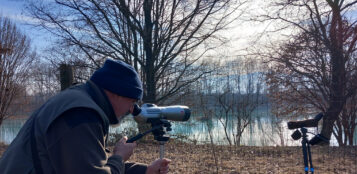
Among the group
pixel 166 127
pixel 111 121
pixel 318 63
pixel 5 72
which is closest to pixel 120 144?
pixel 111 121

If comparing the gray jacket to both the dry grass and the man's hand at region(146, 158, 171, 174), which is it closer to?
the man's hand at region(146, 158, 171, 174)

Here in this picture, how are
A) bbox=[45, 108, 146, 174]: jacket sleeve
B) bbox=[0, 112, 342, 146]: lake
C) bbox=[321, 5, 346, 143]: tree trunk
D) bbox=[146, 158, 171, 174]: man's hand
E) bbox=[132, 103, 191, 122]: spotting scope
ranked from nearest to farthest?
bbox=[45, 108, 146, 174]: jacket sleeve
bbox=[146, 158, 171, 174]: man's hand
bbox=[132, 103, 191, 122]: spotting scope
bbox=[0, 112, 342, 146]: lake
bbox=[321, 5, 346, 143]: tree trunk

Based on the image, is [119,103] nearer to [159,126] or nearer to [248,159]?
[159,126]

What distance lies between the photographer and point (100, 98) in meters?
1.70

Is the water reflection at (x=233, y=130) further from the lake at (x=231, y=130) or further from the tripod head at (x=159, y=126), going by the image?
the tripod head at (x=159, y=126)

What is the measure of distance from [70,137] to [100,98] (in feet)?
1.12

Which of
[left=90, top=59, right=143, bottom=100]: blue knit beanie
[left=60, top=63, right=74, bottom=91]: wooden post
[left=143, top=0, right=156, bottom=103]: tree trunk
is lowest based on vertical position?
[left=90, top=59, right=143, bottom=100]: blue knit beanie

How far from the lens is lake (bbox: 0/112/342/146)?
336 inches

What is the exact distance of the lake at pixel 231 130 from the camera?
28.0 feet

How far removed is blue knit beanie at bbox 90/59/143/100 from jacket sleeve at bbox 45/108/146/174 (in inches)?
11.1

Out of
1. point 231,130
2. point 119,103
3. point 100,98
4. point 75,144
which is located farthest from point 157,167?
point 231,130

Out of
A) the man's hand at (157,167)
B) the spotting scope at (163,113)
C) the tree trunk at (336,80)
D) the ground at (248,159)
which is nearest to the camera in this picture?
the man's hand at (157,167)

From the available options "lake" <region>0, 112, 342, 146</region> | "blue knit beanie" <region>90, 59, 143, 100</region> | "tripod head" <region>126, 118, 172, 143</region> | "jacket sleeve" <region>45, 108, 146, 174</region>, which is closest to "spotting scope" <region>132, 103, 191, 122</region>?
"tripod head" <region>126, 118, 172, 143</region>

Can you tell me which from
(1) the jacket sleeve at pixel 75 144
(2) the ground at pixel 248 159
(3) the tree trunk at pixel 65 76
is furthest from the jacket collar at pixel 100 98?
(2) the ground at pixel 248 159
